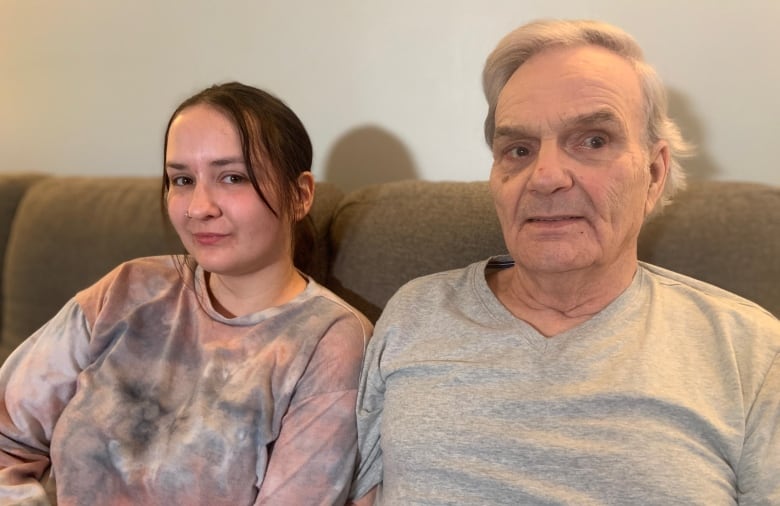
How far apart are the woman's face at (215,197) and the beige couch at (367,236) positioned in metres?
0.33

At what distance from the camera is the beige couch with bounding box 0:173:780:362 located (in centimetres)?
121

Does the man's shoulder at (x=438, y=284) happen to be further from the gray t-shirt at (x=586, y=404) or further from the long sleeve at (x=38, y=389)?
the long sleeve at (x=38, y=389)

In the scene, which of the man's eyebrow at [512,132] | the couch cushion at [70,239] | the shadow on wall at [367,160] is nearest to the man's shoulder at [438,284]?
the man's eyebrow at [512,132]

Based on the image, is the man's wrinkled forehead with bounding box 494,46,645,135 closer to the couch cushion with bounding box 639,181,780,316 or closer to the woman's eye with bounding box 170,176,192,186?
the couch cushion with bounding box 639,181,780,316

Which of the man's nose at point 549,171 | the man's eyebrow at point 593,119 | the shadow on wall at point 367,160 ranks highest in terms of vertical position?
the man's eyebrow at point 593,119

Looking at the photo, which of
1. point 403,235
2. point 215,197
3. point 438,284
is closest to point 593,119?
point 438,284

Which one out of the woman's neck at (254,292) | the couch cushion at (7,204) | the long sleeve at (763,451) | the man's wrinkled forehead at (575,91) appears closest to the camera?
the long sleeve at (763,451)

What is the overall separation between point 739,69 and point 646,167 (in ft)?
1.91

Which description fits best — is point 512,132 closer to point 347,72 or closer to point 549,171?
point 549,171

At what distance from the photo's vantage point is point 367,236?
4.76 feet

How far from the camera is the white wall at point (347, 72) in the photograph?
1.45 meters

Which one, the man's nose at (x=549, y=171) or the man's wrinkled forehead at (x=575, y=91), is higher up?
the man's wrinkled forehead at (x=575, y=91)

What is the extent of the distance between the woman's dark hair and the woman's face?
13 mm

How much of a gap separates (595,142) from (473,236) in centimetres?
39
